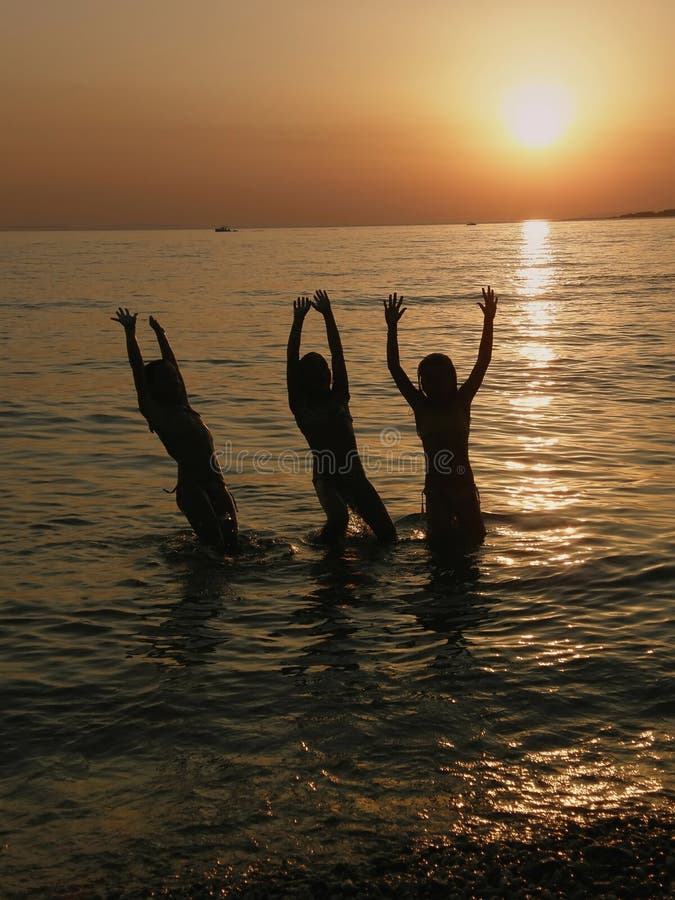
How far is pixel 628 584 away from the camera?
9164 mm

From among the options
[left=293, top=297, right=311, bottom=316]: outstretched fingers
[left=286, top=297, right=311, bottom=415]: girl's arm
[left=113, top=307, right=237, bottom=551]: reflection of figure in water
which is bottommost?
[left=113, top=307, right=237, bottom=551]: reflection of figure in water

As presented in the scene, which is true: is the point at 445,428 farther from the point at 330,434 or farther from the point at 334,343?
the point at 334,343

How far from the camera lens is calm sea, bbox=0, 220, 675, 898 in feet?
16.6

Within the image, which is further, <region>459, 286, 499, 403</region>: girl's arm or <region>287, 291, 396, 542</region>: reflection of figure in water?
<region>287, 291, 396, 542</region>: reflection of figure in water

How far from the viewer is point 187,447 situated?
9.96 metres

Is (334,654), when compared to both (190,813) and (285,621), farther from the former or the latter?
(190,813)

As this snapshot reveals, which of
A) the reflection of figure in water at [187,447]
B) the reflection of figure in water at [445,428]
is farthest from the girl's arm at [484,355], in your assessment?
the reflection of figure in water at [187,447]

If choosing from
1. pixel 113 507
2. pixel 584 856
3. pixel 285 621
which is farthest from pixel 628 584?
pixel 113 507

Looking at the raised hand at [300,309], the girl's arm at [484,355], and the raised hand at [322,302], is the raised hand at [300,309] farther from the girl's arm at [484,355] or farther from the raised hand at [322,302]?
the girl's arm at [484,355]

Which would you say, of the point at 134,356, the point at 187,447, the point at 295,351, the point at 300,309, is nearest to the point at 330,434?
the point at 295,351

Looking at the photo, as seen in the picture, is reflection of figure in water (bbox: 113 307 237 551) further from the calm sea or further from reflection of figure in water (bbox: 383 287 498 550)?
reflection of figure in water (bbox: 383 287 498 550)

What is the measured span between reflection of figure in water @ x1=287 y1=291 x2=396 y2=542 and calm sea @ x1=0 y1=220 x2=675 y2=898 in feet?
1.88

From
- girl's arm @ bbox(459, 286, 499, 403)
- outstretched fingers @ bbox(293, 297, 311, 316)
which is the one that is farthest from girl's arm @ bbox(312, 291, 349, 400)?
girl's arm @ bbox(459, 286, 499, 403)

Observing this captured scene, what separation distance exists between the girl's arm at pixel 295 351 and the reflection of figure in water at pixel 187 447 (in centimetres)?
97
